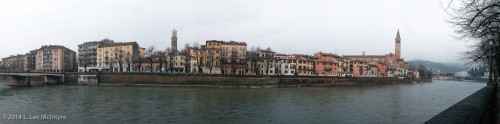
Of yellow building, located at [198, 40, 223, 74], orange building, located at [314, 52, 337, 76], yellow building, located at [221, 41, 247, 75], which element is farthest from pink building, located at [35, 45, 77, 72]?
orange building, located at [314, 52, 337, 76]

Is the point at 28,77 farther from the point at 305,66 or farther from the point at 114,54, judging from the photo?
the point at 305,66

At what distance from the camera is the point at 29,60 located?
13738cm

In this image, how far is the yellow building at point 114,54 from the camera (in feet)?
335

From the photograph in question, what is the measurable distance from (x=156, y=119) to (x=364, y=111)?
16406 millimetres

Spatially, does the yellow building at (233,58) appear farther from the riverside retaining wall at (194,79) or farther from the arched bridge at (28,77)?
the arched bridge at (28,77)

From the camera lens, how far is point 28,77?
7725cm

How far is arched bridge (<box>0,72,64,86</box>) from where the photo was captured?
75.1 metres

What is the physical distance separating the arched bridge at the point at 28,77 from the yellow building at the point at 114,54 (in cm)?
1802

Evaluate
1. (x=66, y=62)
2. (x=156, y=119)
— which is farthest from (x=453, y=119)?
(x=66, y=62)

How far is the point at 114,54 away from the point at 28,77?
3015 cm

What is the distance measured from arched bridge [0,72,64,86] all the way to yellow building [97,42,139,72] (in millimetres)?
18024

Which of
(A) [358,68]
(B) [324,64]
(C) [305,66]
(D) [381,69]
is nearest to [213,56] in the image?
(C) [305,66]

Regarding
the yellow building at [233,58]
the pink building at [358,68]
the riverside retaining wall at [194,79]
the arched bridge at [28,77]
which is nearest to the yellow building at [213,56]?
the yellow building at [233,58]

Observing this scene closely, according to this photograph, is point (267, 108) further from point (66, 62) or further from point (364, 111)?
point (66, 62)
